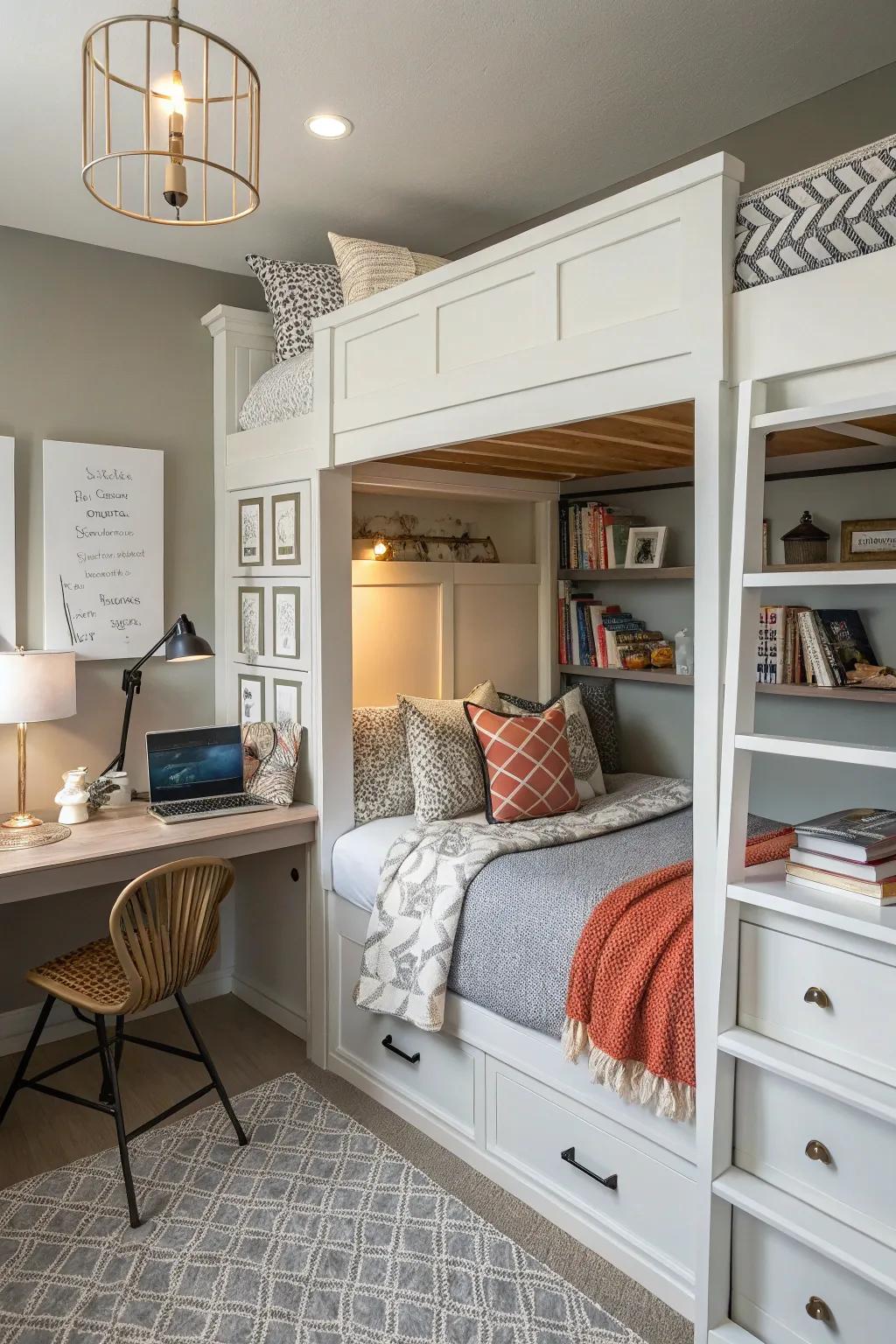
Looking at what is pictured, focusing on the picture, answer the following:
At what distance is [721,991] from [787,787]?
1.39m

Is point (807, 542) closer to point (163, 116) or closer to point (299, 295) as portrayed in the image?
point (299, 295)

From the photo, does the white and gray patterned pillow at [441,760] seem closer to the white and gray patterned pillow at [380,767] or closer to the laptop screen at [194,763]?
the white and gray patterned pillow at [380,767]

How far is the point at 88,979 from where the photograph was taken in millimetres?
2537

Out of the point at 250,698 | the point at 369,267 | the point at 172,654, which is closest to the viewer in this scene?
the point at 369,267

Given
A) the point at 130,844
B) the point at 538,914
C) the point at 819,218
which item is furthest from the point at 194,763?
the point at 819,218

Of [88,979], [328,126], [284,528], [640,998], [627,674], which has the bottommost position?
[88,979]

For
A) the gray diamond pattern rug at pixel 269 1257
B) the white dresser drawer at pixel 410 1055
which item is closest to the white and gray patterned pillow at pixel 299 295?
the white dresser drawer at pixel 410 1055

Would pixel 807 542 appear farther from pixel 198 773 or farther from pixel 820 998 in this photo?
pixel 198 773

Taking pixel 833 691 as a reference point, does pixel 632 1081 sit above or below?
below

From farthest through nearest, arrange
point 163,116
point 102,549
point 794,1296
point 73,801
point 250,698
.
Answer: point 250,698, point 102,549, point 73,801, point 163,116, point 794,1296

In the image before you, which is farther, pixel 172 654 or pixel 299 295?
pixel 299 295

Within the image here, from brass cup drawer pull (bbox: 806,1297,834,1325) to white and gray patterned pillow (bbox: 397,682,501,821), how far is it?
5.17 ft

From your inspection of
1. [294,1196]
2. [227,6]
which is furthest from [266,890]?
[227,6]

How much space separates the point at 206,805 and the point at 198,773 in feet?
0.46
